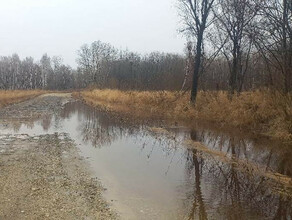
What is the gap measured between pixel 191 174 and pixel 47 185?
379cm

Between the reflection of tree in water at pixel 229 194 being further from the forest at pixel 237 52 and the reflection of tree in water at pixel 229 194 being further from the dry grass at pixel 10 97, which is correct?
the dry grass at pixel 10 97

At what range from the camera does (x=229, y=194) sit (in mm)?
7441

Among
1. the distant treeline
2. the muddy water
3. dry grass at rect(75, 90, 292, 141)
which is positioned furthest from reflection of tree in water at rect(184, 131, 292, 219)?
the distant treeline

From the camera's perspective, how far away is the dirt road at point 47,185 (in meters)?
6.36

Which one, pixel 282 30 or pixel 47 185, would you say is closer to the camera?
pixel 47 185

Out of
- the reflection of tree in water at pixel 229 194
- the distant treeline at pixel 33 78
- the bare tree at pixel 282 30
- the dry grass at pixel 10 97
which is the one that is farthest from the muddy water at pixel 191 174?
the distant treeline at pixel 33 78

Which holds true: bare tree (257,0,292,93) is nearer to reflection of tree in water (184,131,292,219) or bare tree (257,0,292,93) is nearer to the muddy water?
the muddy water

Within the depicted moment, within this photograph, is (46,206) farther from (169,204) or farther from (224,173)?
(224,173)

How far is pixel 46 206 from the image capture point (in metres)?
6.62

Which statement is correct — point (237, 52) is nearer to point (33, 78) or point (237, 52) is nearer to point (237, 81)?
point (237, 81)

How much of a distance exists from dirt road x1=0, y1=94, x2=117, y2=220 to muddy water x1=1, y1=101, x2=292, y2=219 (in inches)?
16.8

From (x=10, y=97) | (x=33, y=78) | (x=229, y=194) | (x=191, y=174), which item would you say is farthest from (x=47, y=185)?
(x=33, y=78)

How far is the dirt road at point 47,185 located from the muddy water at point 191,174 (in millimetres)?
427

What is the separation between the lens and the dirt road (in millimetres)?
6355
